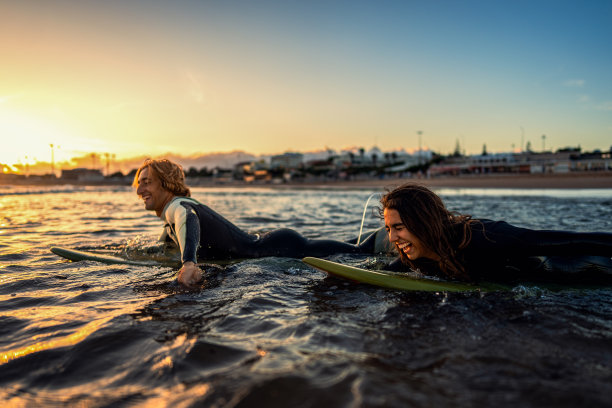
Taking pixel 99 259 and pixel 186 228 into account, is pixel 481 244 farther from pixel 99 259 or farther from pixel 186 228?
pixel 99 259

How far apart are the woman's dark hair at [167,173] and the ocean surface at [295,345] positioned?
3.83 ft

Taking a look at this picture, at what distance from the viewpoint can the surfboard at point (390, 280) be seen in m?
3.50

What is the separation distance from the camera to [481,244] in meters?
3.27

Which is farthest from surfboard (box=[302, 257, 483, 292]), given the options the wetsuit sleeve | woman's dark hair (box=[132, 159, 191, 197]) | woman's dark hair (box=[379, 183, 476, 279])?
woman's dark hair (box=[132, 159, 191, 197])

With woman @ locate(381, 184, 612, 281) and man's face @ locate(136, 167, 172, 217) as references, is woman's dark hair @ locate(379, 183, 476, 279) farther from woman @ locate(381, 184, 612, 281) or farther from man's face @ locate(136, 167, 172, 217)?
man's face @ locate(136, 167, 172, 217)

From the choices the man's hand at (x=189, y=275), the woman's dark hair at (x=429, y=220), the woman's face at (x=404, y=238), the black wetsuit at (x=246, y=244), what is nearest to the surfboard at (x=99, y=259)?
the black wetsuit at (x=246, y=244)

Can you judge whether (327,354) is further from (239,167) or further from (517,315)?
(239,167)

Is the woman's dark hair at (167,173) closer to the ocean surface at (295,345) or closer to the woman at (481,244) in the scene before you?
the ocean surface at (295,345)

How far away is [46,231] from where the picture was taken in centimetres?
855

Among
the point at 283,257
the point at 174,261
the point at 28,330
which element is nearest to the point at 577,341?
the point at 283,257

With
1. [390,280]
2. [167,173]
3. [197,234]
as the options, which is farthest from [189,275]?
[390,280]

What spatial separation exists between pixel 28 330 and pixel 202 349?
A: 4.71ft

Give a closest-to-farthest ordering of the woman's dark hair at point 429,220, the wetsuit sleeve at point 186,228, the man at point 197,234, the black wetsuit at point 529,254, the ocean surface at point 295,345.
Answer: the ocean surface at point 295,345 < the black wetsuit at point 529,254 < the woman's dark hair at point 429,220 < the wetsuit sleeve at point 186,228 < the man at point 197,234

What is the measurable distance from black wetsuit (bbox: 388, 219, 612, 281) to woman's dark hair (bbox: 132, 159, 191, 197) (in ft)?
9.65
